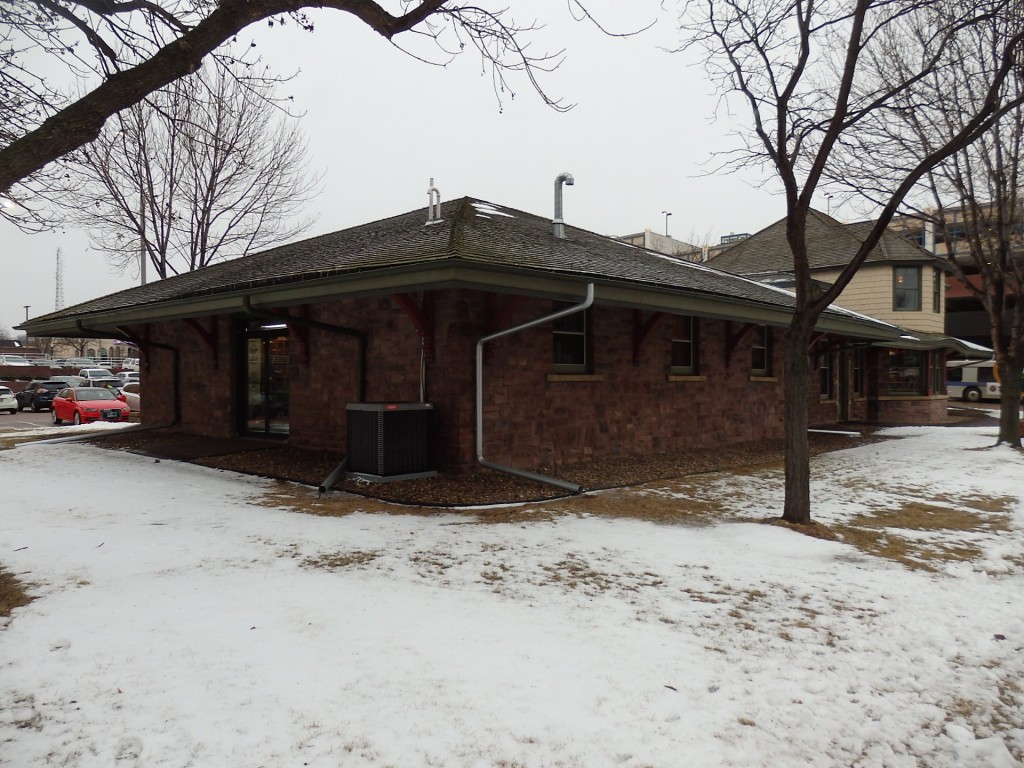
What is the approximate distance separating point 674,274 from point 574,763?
34.5 ft

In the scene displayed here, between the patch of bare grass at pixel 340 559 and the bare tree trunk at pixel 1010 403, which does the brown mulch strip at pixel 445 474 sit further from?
the bare tree trunk at pixel 1010 403

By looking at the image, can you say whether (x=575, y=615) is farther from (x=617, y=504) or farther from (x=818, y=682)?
(x=617, y=504)

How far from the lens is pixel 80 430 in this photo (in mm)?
16719

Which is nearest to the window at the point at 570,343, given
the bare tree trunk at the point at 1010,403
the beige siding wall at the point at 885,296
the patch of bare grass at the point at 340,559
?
the patch of bare grass at the point at 340,559

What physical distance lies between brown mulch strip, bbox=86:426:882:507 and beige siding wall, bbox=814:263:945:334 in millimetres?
10327

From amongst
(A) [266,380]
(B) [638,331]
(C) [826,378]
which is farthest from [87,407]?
(C) [826,378]

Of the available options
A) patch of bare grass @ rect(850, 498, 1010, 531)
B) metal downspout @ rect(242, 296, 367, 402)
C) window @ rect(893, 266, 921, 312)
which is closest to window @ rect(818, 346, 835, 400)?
window @ rect(893, 266, 921, 312)

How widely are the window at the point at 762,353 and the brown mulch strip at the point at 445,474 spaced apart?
1740mm

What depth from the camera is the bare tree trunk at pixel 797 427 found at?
6.94 metres

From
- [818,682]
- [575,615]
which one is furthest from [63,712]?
[818,682]

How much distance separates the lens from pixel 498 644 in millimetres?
3703

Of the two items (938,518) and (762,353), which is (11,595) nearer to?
(938,518)

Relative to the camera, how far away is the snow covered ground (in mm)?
2799

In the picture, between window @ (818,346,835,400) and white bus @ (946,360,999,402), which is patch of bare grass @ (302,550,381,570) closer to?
window @ (818,346,835,400)
